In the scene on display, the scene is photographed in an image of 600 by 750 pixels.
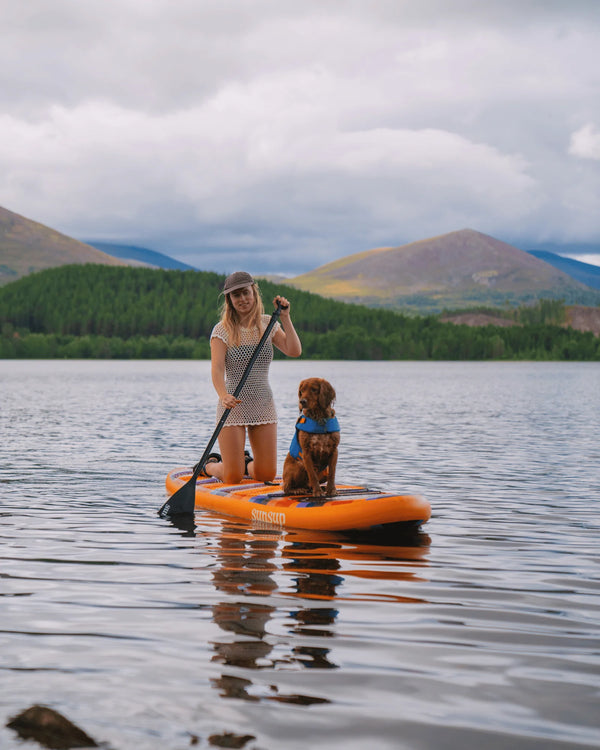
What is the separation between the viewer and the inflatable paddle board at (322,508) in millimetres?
10070

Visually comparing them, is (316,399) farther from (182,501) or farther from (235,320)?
(182,501)

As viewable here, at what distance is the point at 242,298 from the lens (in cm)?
1154

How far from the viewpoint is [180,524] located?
1152cm

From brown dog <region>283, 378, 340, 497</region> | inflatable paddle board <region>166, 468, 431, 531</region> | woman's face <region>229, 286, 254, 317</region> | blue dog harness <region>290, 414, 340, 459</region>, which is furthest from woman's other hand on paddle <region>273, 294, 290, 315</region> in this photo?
inflatable paddle board <region>166, 468, 431, 531</region>

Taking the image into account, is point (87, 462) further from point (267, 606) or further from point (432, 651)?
point (432, 651)

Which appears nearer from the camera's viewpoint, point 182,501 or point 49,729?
point 49,729

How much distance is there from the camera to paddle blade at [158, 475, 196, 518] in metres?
12.2

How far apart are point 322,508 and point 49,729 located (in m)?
6.10

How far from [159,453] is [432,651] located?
15.7m

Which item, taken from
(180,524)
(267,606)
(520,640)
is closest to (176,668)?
(267,606)

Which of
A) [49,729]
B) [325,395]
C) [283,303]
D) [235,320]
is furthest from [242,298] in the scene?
[49,729]

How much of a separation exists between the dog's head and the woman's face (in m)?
1.68

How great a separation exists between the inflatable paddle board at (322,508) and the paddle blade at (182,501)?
1.19 feet

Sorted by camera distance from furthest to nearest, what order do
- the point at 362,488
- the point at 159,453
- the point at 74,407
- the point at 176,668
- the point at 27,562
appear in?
the point at 74,407 → the point at 159,453 → the point at 362,488 → the point at 27,562 → the point at 176,668
